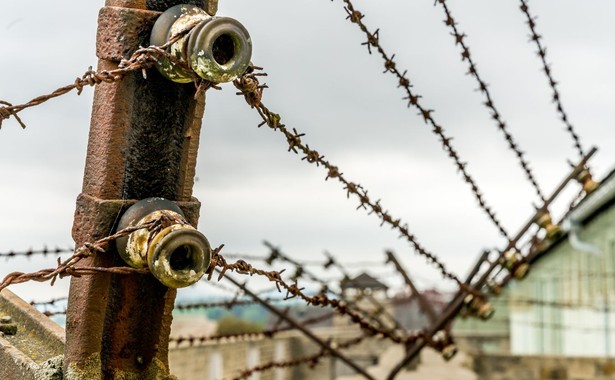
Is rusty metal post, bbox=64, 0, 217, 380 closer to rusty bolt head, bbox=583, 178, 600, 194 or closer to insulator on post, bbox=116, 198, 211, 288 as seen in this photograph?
insulator on post, bbox=116, 198, 211, 288

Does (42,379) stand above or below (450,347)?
below

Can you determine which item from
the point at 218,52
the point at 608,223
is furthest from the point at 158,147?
the point at 608,223

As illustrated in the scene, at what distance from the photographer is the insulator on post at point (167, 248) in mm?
2572

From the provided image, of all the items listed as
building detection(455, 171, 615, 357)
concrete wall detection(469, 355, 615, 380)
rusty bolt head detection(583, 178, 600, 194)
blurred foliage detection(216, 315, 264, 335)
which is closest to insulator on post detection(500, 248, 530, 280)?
rusty bolt head detection(583, 178, 600, 194)

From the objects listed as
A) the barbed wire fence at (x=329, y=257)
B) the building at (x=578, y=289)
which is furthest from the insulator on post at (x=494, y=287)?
the building at (x=578, y=289)

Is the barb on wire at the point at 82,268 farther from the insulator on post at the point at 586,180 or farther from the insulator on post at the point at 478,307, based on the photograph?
the insulator on post at the point at 586,180

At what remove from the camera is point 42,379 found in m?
2.91

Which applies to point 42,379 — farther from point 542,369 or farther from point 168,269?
point 542,369

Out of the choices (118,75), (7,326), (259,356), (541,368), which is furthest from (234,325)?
(118,75)

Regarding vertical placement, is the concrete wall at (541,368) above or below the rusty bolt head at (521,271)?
above

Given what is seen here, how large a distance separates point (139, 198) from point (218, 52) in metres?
0.56

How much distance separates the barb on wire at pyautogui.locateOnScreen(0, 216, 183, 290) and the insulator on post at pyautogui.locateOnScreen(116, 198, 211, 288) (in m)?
0.02

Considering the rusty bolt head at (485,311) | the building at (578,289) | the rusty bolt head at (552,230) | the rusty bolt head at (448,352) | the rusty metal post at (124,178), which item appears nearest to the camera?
the rusty metal post at (124,178)

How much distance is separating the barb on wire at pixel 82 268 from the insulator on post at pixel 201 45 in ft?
1.51
